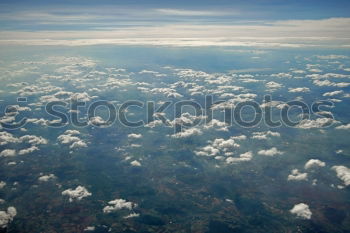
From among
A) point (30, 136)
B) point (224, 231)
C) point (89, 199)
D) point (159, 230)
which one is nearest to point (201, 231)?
point (224, 231)

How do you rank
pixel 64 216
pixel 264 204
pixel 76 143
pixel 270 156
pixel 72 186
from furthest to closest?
pixel 76 143, pixel 270 156, pixel 72 186, pixel 264 204, pixel 64 216

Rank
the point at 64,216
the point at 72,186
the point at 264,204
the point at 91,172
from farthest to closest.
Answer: the point at 91,172 → the point at 72,186 → the point at 264,204 → the point at 64,216

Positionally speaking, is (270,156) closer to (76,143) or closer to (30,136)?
(76,143)

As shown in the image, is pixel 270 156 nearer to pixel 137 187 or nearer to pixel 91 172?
pixel 137 187

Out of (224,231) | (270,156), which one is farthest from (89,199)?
(270,156)

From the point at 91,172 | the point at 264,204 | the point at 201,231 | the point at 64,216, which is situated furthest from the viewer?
the point at 91,172

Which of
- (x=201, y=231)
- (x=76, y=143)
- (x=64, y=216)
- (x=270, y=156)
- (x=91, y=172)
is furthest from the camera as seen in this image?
(x=76, y=143)

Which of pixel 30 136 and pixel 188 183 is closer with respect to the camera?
pixel 188 183

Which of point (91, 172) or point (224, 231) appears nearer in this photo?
point (224, 231)

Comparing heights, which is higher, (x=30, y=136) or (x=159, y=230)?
(x=30, y=136)
